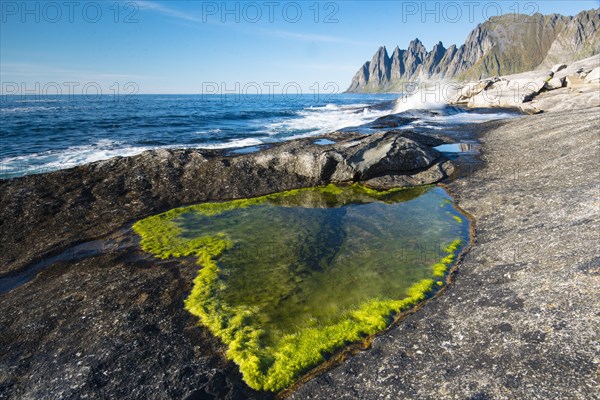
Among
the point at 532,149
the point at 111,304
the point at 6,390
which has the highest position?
the point at 532,149

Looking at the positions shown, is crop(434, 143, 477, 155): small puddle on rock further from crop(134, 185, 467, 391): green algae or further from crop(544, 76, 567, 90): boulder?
crop(544, 76, 567, 90): boulder

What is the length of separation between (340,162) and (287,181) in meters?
3.69

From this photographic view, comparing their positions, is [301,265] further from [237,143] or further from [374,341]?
[237,143]

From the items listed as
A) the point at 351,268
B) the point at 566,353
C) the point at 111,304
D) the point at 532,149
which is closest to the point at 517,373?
the point at 566,353

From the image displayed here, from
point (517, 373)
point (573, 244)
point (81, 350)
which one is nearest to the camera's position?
point (517, 373)

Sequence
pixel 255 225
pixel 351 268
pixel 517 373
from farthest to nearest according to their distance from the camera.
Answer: pixel 255 225, pixel 351 268, pixel 517 373

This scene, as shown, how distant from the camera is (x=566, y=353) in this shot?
22.2 feet

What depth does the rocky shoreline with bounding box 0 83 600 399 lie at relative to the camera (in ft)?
22.8

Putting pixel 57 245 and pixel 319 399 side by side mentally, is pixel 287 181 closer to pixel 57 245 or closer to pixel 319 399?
pixel 57 245

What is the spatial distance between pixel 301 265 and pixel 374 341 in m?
4.20

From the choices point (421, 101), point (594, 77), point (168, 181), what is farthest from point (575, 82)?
point (168, 181)

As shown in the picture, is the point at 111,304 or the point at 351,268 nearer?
the point at 111,304

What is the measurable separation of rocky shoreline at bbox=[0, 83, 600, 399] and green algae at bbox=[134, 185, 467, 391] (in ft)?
2.13

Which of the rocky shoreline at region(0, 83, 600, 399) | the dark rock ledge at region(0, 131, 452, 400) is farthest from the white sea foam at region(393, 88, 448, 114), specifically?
the rocky shoreline at region(0, 83, 600, 399)
